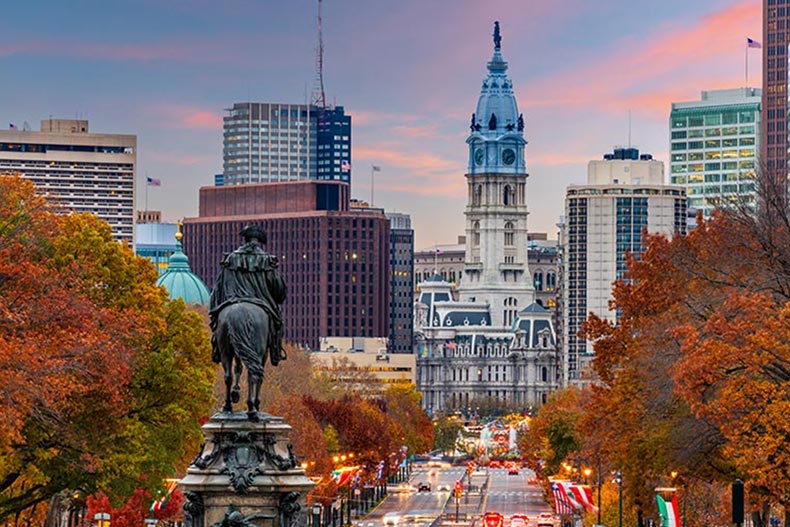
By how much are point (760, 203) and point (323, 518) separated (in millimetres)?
57343

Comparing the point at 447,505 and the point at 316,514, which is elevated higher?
the point at 316,514

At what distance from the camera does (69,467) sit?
215 ft

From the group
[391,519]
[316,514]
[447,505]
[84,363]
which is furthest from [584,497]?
[447,505]

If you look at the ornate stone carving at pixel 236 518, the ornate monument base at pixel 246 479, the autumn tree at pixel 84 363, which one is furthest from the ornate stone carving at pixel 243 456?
the autumn tree at pixel 84 363

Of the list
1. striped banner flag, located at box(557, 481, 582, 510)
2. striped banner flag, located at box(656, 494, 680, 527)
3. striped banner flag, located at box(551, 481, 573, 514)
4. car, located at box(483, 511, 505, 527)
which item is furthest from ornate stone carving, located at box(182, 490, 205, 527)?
striped banner flag, located at box(551, 481, 573, 514)

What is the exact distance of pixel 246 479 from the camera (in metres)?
36.8

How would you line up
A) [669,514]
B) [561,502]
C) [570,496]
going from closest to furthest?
1. [669,514]
2. [570,496]
3. [561,502]

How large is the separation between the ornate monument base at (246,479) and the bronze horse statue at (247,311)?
71 cm

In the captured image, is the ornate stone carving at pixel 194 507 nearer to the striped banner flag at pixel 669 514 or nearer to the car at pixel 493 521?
the striped banner flag at pixel 669 514

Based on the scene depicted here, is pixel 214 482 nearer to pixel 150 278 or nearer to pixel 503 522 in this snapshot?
pixel 150 278

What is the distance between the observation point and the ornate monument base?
36812 millimetres

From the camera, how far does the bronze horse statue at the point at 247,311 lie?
3791cm

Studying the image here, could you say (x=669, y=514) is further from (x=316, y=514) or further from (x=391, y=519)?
(x=391, y=519)

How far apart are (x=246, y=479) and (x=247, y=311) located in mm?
2845
